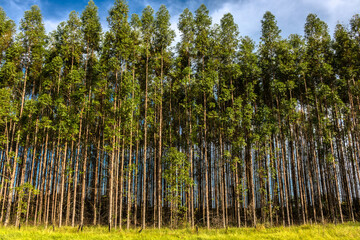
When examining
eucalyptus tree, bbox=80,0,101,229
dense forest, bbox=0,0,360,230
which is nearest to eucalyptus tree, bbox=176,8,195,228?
dense forest, bbox=0,0,360,230

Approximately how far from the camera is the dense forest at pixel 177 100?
18.6 metres

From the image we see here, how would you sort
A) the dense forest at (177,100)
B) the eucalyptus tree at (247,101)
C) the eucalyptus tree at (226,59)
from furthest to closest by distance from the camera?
the eucalyptus tree at (226,59), the eucalyptus tree at (247,101), the dense forest at (177,100)

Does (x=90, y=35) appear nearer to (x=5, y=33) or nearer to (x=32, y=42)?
(x=32, y=42)

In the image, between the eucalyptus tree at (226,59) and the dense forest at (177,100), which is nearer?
the dense forest at (177,100)

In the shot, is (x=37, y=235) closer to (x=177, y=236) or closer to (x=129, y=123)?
(x=177, y=236)

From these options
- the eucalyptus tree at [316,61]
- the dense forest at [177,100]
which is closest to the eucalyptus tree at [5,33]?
the dense forest at [177,100]

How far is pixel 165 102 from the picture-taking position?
2459cm

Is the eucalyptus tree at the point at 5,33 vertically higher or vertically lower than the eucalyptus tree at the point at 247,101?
higher

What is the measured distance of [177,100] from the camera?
23516mm

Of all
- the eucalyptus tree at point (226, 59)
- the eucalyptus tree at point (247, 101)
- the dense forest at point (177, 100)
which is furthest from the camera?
the eucalyptus tree at point (226, 59)

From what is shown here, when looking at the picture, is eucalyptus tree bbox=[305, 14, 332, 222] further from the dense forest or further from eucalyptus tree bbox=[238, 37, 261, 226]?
eucalyptus tree bbox=[238, 37, 261, 226]

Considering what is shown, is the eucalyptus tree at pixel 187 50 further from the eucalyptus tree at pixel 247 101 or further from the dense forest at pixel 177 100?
the eucalyptus tree at pixel 247 101

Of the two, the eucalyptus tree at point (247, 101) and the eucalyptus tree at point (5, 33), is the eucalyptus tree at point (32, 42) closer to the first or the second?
the eucalyptus tree at point (5, 33)

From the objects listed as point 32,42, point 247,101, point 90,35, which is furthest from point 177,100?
point 32,42
